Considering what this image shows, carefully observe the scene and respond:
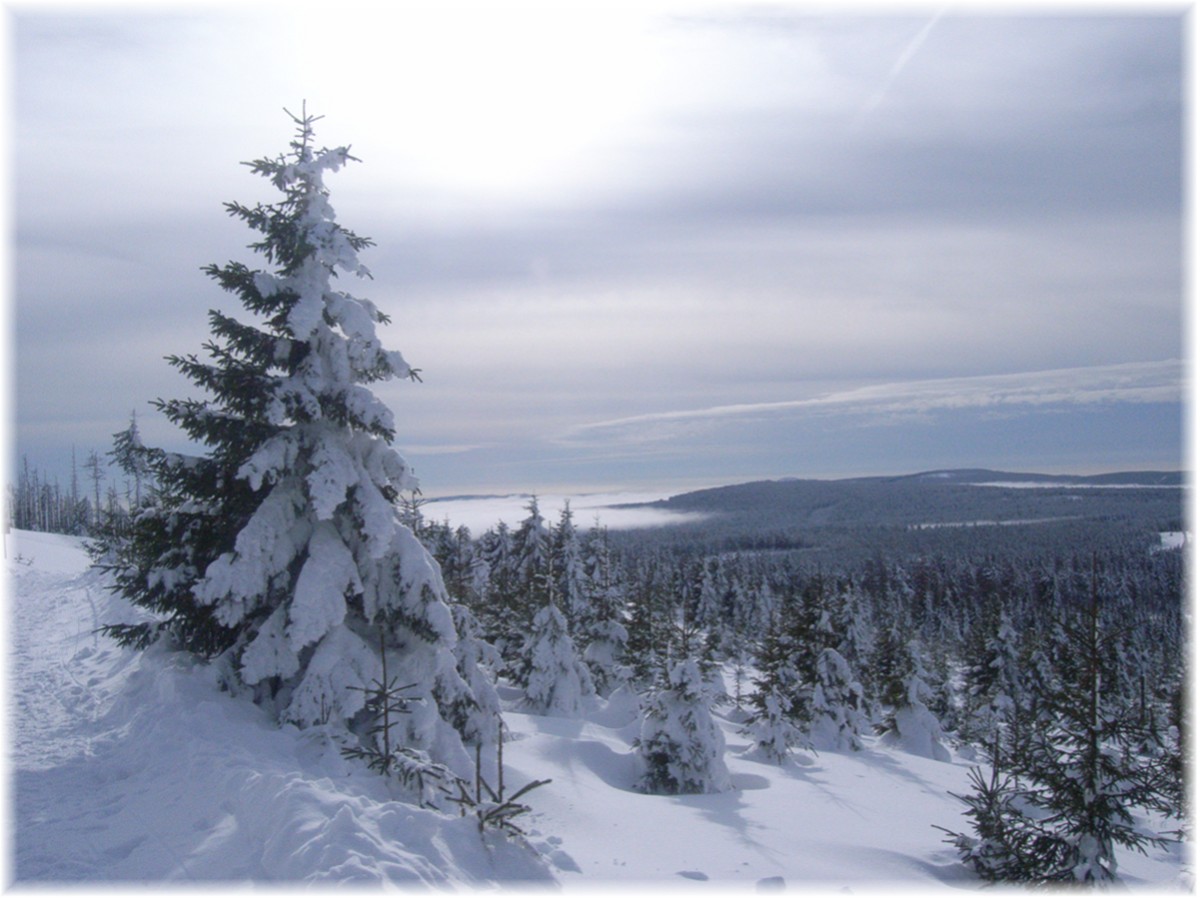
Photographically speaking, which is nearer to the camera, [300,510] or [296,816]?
[296,816]

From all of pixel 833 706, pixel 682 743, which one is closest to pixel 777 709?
pixel 833 706

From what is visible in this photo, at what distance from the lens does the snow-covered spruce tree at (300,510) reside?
12.3m

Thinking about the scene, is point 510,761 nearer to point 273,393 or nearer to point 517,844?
point 517,844

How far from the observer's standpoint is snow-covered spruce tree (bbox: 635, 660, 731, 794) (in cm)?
2223

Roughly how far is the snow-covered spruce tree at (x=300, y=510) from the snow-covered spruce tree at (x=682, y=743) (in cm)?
1066

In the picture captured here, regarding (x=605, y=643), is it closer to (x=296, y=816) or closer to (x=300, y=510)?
(x=300, y=510)

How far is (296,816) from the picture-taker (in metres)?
Answer: 8.59

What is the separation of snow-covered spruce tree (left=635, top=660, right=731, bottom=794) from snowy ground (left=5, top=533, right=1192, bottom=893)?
806 mm

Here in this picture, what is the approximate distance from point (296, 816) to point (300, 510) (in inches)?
234

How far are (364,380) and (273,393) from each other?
1898 mm

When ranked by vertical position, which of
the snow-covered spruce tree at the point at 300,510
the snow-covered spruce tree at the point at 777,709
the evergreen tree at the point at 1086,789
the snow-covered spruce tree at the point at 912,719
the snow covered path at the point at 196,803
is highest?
the snow-covered spruce tree at the point at 300,510

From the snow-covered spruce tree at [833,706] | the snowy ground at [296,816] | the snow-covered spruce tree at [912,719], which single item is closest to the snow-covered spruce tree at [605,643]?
the snow-covered spruce tree at [833,706]

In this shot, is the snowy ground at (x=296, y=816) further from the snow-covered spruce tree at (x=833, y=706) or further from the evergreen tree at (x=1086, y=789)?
the snow-covered spruce tree at (x=833, y=706)

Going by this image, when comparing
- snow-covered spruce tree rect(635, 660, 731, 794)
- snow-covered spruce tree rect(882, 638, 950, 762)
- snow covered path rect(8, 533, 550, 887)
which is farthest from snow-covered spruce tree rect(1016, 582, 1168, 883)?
snow-covered spruce tree rect(882, 638, 950, 762)
